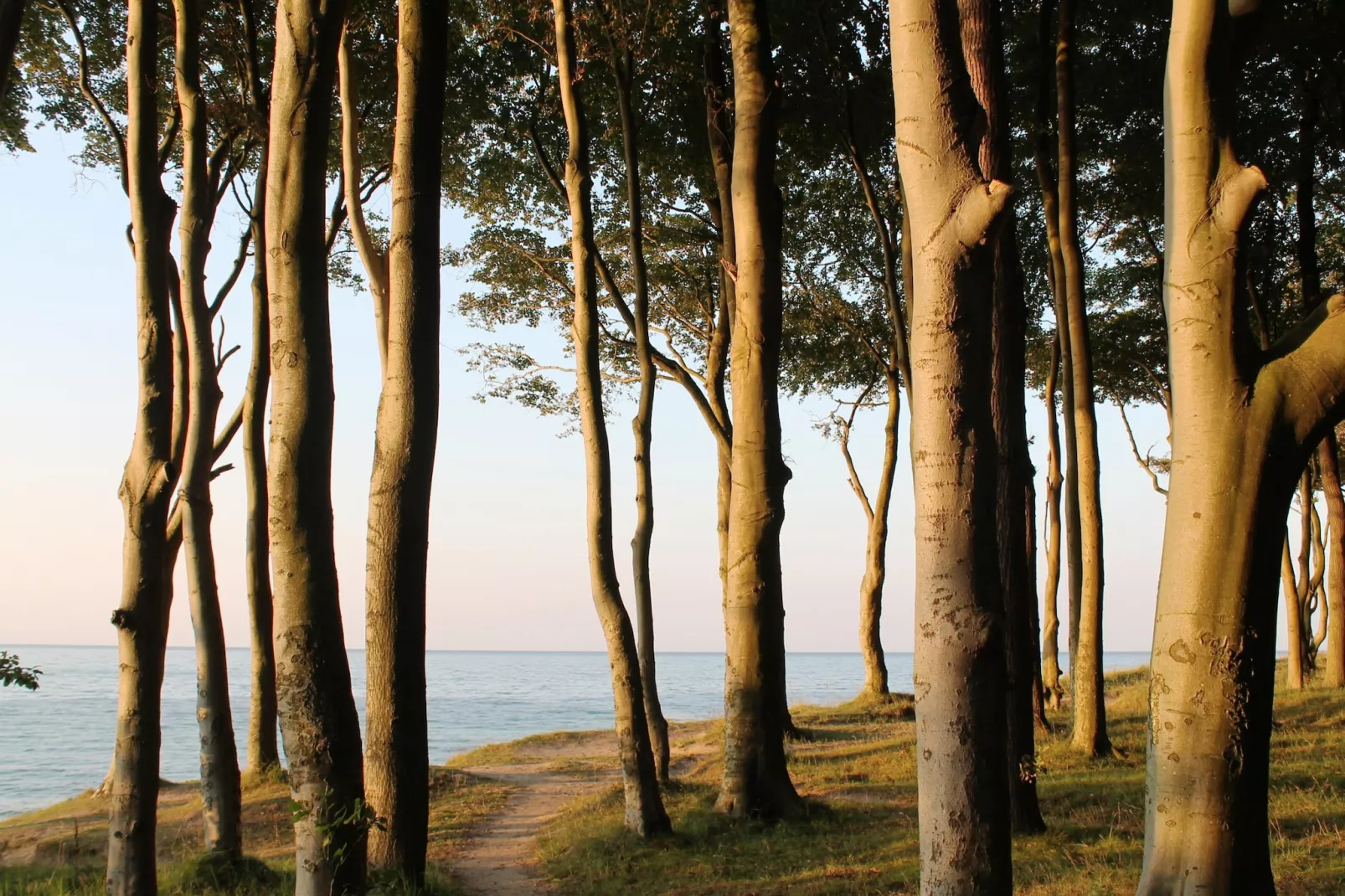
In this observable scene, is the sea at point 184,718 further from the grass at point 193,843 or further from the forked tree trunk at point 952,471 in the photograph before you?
the forked tree trunk at point 952,471

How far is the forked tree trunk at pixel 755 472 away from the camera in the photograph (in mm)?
9320

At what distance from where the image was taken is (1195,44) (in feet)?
15.0

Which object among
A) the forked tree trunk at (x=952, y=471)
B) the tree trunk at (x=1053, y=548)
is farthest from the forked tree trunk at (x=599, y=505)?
the tree trunk at (x=1053, y=548)

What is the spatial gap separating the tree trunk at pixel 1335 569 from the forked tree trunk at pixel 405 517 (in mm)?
14670

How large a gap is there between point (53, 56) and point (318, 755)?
12.2 meters

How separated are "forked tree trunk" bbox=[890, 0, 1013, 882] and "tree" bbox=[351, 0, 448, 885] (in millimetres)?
3607

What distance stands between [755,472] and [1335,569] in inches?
460

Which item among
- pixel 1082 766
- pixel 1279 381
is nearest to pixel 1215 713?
pixel 1279 381

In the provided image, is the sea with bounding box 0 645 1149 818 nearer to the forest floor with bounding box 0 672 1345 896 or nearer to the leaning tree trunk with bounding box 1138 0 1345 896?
the forest floor with bounding box 0 672 1345 896

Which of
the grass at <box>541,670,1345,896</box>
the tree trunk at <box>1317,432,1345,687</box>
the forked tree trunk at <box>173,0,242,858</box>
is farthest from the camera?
the tree trunk at <box>1317,432,1345,687</box>

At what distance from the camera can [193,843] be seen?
1005 cm

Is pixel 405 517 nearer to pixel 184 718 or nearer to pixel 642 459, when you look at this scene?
pixel 642 459

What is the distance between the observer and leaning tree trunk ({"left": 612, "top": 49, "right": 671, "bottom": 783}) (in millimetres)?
11328

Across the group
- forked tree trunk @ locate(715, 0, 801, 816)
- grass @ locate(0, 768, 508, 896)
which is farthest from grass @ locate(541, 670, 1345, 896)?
grass @ locate(0, 768, 508, 896)
